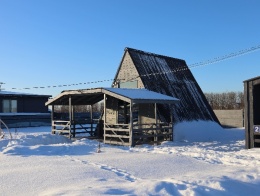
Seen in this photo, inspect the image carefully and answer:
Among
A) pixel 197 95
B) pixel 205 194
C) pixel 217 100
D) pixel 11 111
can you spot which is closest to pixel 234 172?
pixel 205 194

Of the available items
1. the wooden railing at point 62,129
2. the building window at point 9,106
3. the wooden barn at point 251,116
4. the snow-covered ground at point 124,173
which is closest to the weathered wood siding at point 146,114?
the wooden railing at point 62,129

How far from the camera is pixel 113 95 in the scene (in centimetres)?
1809

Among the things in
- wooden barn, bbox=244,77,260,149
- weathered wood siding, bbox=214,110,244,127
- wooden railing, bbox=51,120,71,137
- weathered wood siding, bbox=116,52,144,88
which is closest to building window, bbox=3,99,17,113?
wooden railing, bbox=51,120,71,137

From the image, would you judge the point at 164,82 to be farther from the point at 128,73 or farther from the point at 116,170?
the point at 116,170

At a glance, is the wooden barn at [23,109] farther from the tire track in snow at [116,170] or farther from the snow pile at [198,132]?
the tire track in snow at [116,170]

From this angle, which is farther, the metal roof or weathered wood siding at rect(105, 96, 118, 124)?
weathered wood siding at rect(105, 96, 118, 124)

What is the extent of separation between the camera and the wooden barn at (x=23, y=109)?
114 ft

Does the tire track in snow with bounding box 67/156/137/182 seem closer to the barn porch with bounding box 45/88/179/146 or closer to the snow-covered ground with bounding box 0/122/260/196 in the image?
the snow-covered ground with bounding box 0/122/260/196

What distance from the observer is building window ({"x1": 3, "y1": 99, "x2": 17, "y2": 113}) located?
118 ft

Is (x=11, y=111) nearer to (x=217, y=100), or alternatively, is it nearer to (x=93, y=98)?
(x=93, y=98)

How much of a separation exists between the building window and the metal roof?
15.3 m

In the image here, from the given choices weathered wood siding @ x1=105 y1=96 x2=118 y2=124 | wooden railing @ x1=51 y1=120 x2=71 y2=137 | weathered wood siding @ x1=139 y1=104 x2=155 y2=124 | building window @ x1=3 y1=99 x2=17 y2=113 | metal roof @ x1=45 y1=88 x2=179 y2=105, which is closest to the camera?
metal roof @ x1=45 y1=88 x2=179 y2=105

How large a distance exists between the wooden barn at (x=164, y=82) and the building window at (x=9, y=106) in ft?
50.5

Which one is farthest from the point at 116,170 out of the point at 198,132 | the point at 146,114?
the point at 198,132
